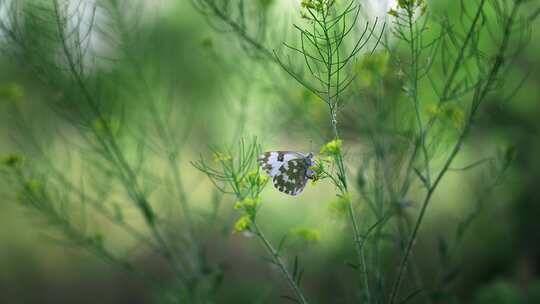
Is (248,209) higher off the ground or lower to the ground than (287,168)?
lower

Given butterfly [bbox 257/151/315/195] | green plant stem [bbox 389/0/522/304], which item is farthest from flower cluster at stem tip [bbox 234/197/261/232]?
green plant stem [bbox 389/0/522/304]

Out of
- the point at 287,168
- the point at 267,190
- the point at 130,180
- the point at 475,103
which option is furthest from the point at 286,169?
the point at 267,190

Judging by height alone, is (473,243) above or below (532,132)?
below

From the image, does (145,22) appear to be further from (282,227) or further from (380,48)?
(282,227)

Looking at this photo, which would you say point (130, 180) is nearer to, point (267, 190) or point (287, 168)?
point (287, 168)

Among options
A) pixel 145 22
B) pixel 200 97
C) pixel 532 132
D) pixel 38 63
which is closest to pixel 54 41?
pixel 38 63

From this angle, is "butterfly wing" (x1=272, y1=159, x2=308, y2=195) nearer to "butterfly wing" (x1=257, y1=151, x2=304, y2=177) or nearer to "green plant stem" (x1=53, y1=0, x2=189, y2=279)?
"butterfly wing" (x1=257, y1=151, x2=304, y2=177)

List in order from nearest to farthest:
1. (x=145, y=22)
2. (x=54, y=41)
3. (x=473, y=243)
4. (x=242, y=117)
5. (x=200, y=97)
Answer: (x=54, y=41)
(x=242, y=117)
(x=145, y=22)
(x=473, y=243)
(x=200, y=97)
